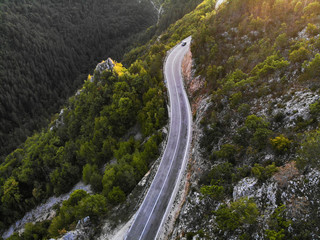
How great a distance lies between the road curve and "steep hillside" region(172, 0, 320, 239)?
2930mm

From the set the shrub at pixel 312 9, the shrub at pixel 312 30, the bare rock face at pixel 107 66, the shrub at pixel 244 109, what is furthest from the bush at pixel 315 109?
the bare rock face at pixel 107 66

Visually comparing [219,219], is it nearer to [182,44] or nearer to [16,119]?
[182,44]

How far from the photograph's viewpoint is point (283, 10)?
36125mm

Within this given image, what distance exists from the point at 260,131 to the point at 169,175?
52.1 ft

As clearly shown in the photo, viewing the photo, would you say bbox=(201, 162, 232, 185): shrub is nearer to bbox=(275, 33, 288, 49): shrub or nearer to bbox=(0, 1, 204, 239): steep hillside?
bbox=(0, 1, 204, 239): steep hillside

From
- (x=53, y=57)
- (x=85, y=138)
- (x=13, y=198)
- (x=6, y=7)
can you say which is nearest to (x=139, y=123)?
(x=85, y=138)

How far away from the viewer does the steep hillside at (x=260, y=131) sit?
1568 centimetres

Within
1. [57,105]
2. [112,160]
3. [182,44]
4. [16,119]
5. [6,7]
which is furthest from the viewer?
[6,7]

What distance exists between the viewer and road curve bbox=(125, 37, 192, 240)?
88.5 ft

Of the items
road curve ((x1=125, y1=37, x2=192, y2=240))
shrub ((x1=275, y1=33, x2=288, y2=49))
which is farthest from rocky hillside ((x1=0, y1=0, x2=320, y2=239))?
road curve ((x1=125, y1=37, x2=192, y2=240))

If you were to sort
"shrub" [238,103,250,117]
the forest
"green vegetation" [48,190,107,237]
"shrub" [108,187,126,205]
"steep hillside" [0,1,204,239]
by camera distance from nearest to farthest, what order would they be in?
1. "shrub" [238,103,250,117]
2. "green vegetation" [48,190,107,237]
3. "shrub" [108,187,126,205]
4. "steep hillside" [0,1,204,239]
5. the forest

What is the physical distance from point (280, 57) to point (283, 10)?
1347 centimetres

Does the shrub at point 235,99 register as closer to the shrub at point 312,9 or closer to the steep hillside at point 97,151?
the steep hillside at point 97,151

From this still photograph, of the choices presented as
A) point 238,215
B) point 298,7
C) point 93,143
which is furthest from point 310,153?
point 93,143
